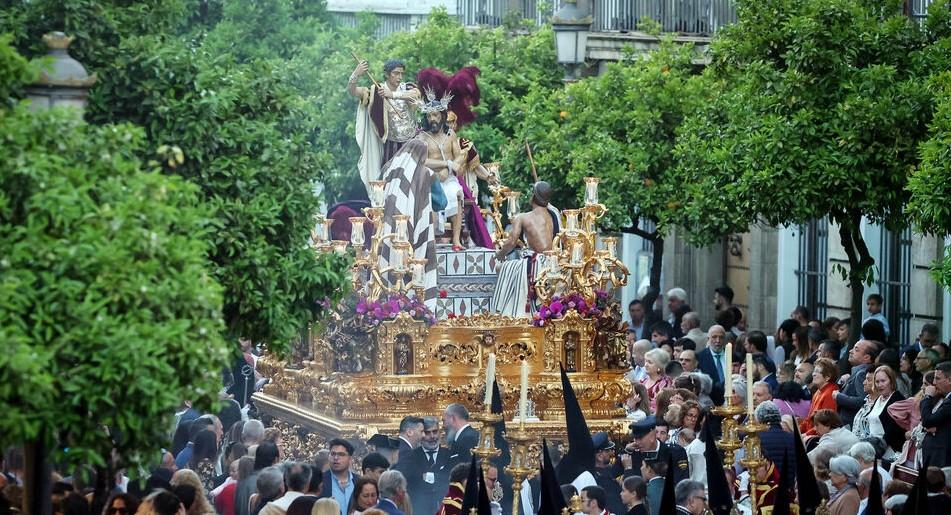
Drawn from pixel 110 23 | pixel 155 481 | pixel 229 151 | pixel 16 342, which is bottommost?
pixel 155 481

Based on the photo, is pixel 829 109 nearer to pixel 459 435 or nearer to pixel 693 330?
pixel 693 330

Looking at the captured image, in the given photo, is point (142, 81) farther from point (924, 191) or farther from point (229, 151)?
point (924, 191)

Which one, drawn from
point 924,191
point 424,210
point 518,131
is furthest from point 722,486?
point 518,131

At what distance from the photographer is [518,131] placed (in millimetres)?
28609

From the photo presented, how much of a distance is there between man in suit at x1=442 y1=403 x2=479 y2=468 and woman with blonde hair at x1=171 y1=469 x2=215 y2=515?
3196 mm

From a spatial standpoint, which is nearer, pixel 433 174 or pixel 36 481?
pixel 36 481

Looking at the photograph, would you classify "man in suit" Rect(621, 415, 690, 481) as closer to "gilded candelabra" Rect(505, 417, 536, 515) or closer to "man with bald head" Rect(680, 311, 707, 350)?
"gilded candelabra" Rect(505, 417, 536, 515)

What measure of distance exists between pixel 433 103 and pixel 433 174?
869mm

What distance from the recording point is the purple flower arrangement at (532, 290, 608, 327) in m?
18.3

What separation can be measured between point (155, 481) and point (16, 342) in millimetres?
5232

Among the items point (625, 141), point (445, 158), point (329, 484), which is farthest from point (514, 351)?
point (625, 141)

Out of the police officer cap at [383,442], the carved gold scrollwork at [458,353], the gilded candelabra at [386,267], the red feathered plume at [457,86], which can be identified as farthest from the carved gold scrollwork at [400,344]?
the red feathered plume at [457,86]

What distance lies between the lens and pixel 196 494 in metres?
12.3

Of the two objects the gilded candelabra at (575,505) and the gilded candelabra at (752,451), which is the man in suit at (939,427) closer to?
the gilded candelabra at (752,451)
